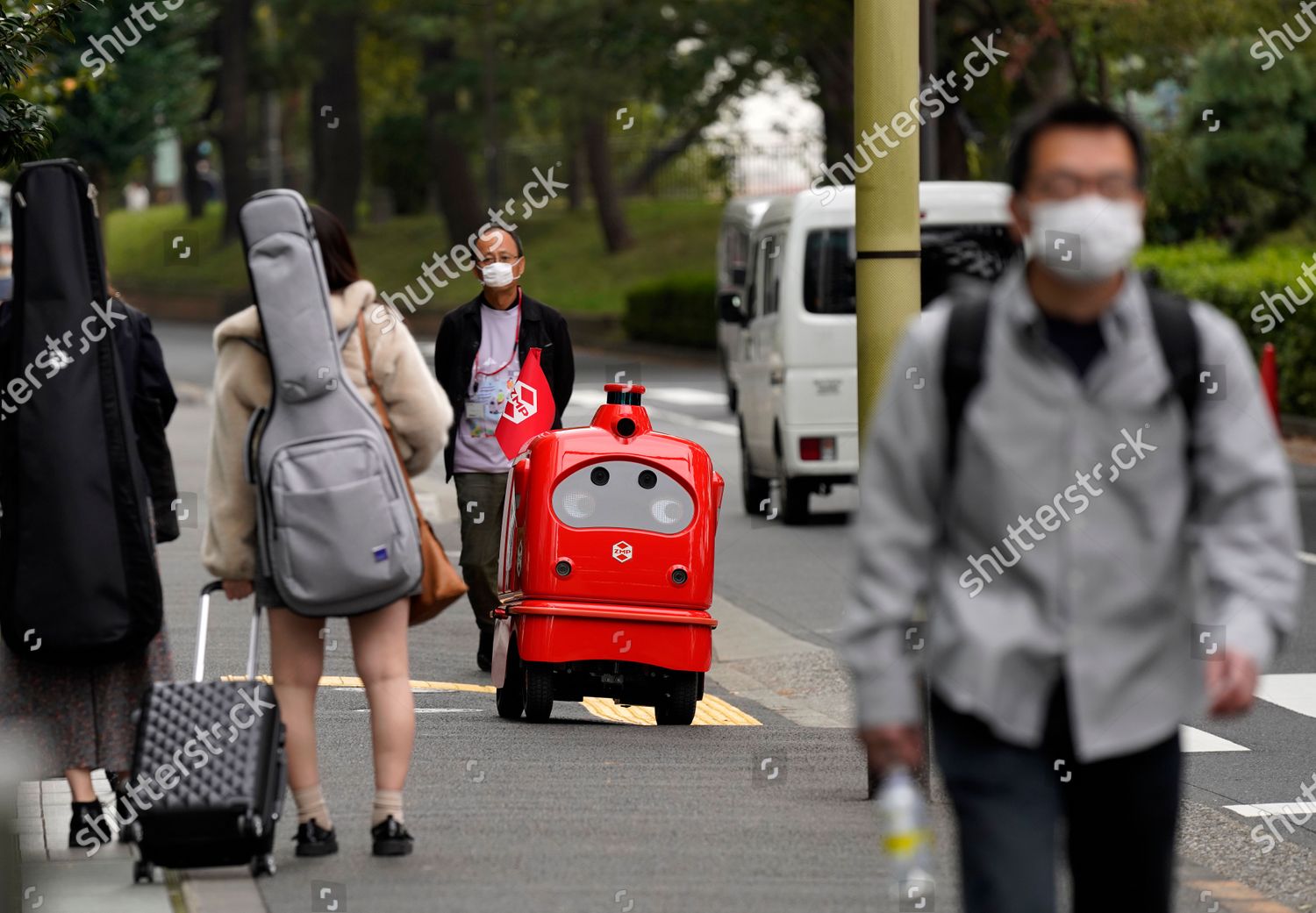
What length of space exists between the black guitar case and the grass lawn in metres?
35.7

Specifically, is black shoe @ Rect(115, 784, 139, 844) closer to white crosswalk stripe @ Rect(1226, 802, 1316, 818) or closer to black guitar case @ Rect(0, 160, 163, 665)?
black guitar case @ Rect(0, 160, 163, 665)

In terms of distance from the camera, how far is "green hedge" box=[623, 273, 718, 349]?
37.5 metres

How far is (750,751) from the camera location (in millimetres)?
7633

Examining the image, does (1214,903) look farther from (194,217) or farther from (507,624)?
(194,217)

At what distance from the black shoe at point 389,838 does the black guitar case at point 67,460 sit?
733 millimetres

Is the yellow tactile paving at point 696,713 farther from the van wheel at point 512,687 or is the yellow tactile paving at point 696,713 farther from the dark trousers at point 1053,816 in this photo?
the dark trousers at point 1053,816

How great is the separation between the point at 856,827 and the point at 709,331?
31152mm

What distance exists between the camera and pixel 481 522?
922 cm

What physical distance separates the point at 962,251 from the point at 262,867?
35.9ft

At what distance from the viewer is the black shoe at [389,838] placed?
222 inches

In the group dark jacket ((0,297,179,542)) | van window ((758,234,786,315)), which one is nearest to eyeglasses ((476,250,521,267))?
dark jacket ((0,297,179,542))

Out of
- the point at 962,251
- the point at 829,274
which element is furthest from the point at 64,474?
the point at 829,274

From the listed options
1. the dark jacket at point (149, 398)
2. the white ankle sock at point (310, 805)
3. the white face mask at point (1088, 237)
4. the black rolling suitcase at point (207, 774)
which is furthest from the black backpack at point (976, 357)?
the dark jacket at point (149, 398)

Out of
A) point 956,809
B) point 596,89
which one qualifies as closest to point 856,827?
point 956,809
